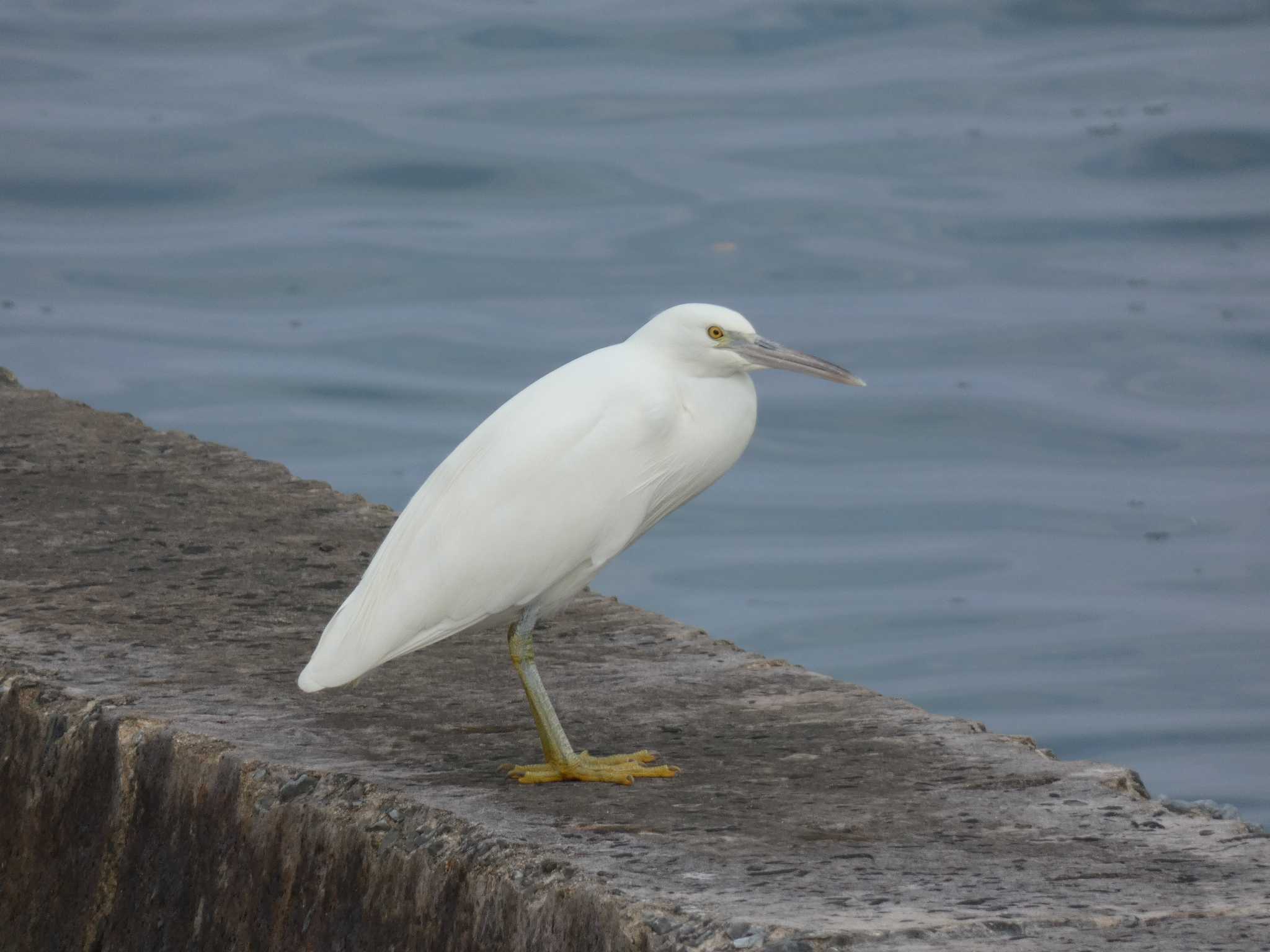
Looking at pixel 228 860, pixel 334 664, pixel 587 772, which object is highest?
pixel 334 664

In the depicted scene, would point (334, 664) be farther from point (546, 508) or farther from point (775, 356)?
point (775, 356)

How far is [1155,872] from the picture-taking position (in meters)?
3.03

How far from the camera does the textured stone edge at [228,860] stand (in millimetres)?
3049

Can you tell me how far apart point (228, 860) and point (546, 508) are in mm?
866

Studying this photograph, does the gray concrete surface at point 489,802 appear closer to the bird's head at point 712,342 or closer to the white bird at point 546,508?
the white bird at point 546,508

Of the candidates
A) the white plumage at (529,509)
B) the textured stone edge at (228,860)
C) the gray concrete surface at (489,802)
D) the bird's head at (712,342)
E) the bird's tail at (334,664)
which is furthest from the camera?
the bird's head at (712,342)

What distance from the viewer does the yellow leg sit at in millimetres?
3514

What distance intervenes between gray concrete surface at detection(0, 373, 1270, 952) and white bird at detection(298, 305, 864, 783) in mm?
201

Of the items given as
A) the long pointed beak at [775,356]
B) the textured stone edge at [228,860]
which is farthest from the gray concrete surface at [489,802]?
the long pointed beak at [775,356]

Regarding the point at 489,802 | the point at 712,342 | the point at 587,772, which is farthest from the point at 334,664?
the point at 712,342

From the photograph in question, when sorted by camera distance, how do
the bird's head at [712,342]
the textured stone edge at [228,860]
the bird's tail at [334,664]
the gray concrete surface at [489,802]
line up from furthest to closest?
the bird's head at [712,342] → the bird's tail at [334,664] → the textured stone edge at [228,860] → the gray concrete surface at [489,802]

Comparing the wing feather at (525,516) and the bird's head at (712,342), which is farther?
the bird's head at (712,342)

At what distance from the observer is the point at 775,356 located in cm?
382

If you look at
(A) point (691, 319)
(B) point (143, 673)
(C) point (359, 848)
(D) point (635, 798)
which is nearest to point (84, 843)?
(B) point (143, 673)
